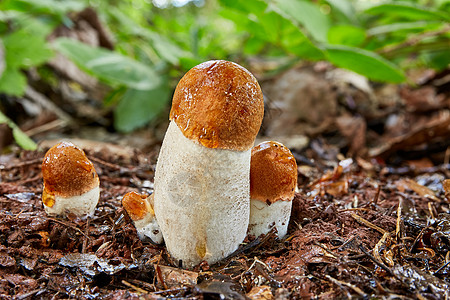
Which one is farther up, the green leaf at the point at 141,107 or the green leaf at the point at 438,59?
the green leaf at the point at 438,59

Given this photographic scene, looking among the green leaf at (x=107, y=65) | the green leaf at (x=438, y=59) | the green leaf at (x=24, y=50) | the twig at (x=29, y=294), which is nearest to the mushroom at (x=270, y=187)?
the twig at (x=29, y=294)

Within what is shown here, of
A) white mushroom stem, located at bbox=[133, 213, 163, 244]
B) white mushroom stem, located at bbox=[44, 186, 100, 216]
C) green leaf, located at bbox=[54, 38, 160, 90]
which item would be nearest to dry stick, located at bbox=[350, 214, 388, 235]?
white mushroom stem, located at bbox=[133, 213, 163, 244]

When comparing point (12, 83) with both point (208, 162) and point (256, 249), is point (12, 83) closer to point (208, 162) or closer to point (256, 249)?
point (208, 162)

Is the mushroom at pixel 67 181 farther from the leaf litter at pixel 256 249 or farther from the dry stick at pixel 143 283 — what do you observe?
the dry stick at pixel 143 283

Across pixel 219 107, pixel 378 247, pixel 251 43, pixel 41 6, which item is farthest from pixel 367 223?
pixel 41 6

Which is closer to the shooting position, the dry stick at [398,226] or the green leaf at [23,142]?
the dry stick at [398,226]

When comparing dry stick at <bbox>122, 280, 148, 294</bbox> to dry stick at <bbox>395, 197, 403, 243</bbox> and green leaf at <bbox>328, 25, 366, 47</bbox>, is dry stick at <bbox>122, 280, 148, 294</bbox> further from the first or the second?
green leaf at <bbox>328, 25, 366, 47</bbox>
